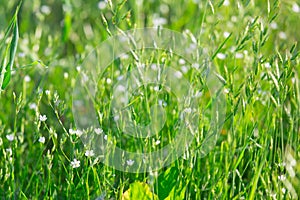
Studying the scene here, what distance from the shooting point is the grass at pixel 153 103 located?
1.55 meters

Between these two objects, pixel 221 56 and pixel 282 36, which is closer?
pixel 221 56

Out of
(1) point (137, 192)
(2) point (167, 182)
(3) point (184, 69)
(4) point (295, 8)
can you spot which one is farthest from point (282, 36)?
(1) point (137, 192)

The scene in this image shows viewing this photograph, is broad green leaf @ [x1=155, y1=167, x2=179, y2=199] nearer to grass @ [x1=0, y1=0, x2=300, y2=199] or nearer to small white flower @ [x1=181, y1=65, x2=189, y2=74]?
grass @ [x1=0, y1=0, x2=300, y2=199]

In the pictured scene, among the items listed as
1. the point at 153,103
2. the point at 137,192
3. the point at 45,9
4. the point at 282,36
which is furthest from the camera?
the point at 45,9

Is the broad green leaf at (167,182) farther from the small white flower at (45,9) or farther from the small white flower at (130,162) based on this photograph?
the small white flower at (45,9)

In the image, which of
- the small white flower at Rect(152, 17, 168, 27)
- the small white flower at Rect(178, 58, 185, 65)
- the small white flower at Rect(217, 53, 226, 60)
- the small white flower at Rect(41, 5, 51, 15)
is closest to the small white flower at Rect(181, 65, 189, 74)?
the small white flower at Rect(178, 58, 185, 65)

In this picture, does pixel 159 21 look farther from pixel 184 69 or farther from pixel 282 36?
pixel 282 36

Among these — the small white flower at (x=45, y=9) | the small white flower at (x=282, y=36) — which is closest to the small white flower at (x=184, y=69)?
the small white flower at (x=282, y=36)

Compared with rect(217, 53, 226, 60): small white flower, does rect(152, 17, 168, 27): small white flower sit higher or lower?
higher

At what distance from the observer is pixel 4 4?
2.96m

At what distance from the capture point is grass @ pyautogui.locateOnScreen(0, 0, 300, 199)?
5.10ft

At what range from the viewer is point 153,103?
2000mm

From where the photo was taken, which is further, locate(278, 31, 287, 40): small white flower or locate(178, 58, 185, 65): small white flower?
locate(278, 31, 287, 40): small white flower

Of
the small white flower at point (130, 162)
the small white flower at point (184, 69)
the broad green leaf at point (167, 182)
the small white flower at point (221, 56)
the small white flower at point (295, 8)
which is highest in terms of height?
the small white flower at point (295, 8)
